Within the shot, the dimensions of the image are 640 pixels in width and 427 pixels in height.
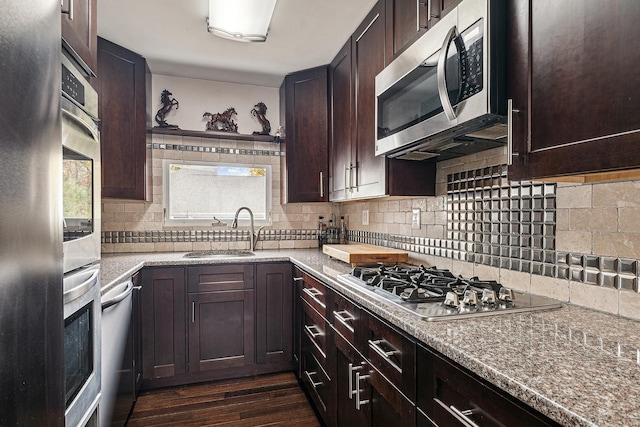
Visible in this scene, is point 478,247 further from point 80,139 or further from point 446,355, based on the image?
point 80,139

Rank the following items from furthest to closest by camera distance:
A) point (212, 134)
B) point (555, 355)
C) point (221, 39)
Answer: point (212, 134) < point (221, 39) < point (555, 355)

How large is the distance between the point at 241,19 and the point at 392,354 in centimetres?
203

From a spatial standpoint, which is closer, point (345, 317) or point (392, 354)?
point (392, 354)

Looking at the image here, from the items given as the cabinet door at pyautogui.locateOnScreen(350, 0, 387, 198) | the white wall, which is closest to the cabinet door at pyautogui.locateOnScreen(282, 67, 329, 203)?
the white wall

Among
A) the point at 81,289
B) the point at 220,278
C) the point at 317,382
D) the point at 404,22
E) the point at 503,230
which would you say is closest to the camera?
the point at 81,289

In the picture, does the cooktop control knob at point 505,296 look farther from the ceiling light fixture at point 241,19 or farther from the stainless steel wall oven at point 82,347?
the ceiling light fixture at point 241,19

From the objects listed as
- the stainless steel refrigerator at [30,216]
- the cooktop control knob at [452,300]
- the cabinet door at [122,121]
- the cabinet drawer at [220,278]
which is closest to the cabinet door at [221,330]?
the cabinet drawer at [220,278]

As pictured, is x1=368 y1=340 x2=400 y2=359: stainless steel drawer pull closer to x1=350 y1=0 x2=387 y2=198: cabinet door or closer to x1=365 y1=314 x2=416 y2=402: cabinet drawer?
x1=365 y1=314 x2=416 y2=402: cabinet drawer

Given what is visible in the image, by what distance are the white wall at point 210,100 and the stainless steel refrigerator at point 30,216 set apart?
266 centimetres

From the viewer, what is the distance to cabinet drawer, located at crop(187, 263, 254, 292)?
2.52 meters

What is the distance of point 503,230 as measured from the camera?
5.00 feet

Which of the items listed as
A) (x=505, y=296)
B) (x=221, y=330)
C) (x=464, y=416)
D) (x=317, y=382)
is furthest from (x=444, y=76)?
(x=221, y=330)

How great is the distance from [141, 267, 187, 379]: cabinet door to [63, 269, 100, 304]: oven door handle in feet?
3.76

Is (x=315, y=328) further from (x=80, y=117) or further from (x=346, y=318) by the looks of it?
(x=80, y=117)
